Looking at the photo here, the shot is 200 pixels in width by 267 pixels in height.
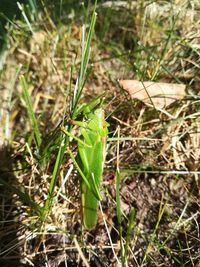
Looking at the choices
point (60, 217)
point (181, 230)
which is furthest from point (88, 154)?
point (181, 230)

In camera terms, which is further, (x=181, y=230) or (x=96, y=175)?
(x=181, y=230)

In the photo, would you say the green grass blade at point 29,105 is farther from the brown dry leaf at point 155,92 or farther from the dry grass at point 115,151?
the brown dry leaf at point 155,92

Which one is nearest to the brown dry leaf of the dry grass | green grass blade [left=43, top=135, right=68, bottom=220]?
the dry grass

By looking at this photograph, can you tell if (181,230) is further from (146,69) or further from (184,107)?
(146,69)

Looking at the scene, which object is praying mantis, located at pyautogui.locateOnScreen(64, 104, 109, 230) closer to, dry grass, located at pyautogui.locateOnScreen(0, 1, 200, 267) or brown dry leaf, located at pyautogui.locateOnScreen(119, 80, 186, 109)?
dry grass, located at pyautogui.locateOnScreen(0, 1, 200, 267)

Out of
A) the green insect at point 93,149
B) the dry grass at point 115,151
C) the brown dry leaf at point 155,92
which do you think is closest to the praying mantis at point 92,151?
the green insect at point 93,149
